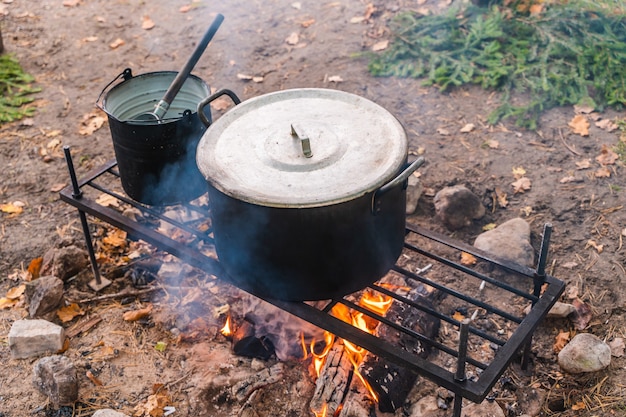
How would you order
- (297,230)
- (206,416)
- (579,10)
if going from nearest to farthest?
(297,230)
(206,416)
(579,10)

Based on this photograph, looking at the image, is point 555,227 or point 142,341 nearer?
point 142,341

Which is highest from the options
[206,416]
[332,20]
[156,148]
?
[156,148]

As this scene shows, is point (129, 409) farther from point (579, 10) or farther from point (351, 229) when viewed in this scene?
point (579, 10)

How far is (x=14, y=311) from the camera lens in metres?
4.81

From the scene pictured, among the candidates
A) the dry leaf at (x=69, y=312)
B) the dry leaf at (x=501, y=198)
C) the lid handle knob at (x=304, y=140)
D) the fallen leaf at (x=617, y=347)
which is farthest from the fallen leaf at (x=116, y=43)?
the fallen leaf at (x=617, y=347)

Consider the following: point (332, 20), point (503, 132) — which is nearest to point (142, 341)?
point (503, 132)

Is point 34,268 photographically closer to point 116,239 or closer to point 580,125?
point 116,239

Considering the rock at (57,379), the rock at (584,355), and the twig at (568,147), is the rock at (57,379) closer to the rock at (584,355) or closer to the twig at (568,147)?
the rock at (584,355)

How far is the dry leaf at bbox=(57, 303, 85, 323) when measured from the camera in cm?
473

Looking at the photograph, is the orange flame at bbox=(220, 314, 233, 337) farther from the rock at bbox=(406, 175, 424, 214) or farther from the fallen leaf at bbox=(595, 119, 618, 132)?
the fallen leaf at bbox=(595, 119, 618, 132)

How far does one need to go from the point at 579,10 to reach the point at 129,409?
5.89 meters

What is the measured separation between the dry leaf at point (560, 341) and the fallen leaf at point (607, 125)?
2540mm

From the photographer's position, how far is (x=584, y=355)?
→ 4.01 meters

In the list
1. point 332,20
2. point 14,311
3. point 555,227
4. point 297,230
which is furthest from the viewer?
point 332,20
